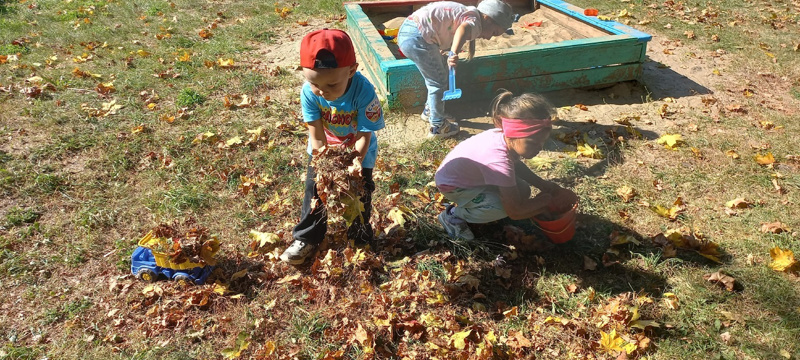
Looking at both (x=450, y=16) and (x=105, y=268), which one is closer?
(x=105, y=268)

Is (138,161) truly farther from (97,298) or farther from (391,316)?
(391,316)

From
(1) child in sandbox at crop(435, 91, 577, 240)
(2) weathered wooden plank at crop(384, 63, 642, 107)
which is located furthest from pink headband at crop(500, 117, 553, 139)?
(2) weathered wooden plank at crop(384, 63, 642, 107)

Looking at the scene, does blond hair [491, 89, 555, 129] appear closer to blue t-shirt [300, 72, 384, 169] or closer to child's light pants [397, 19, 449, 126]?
blue t-shirt [300, 72, 384, 169]

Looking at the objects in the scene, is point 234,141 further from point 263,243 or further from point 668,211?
point 668,211

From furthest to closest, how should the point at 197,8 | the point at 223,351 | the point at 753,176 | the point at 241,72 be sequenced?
the point at 197,8, the point at 241,72, the point at 753,176, the point at 223,351

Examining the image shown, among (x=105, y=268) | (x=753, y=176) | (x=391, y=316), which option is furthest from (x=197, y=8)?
(x=753, y=176)

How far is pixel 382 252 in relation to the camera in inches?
119

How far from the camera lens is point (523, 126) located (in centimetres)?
257

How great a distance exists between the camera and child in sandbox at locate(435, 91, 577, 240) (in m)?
2.59

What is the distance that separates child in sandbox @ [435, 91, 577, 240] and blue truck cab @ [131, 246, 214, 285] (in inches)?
60.5

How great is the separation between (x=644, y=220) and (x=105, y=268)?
3.59m

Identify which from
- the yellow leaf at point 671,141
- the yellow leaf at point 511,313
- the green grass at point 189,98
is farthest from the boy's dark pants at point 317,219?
the yellow leaf at point 671,141

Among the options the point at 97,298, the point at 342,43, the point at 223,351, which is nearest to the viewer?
the point at 342,43

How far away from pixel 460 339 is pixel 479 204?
85 centimetres
